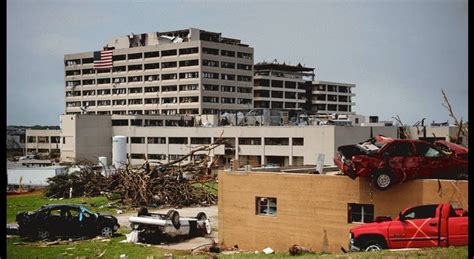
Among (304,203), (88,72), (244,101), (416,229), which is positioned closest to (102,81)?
(88,72)

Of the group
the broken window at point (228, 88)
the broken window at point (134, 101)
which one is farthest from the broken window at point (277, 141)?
the broken window at point (228, 88)

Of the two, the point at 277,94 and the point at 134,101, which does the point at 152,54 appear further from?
the point at 277,94

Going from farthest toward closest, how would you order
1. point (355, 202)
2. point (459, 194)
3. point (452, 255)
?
point (355, 202) → point (459, 194) → point (452, 255)

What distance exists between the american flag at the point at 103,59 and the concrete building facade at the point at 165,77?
109mm

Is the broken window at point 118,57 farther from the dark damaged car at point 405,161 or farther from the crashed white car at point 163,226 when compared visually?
the dark damaged car at point 405,161

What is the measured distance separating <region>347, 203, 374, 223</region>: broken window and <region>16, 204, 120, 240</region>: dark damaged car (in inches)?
142

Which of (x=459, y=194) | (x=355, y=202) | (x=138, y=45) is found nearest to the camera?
Result: (x=459, y=194)

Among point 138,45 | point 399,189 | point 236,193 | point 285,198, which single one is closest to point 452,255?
point 399,189

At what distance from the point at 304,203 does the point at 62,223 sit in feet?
11.5

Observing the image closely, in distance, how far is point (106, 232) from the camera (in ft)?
31.0

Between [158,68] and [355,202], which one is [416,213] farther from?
[158,68]

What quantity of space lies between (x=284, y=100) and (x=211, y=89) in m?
8.06

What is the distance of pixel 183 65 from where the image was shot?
24922 millimetres

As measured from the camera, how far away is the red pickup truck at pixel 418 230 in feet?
24.2
